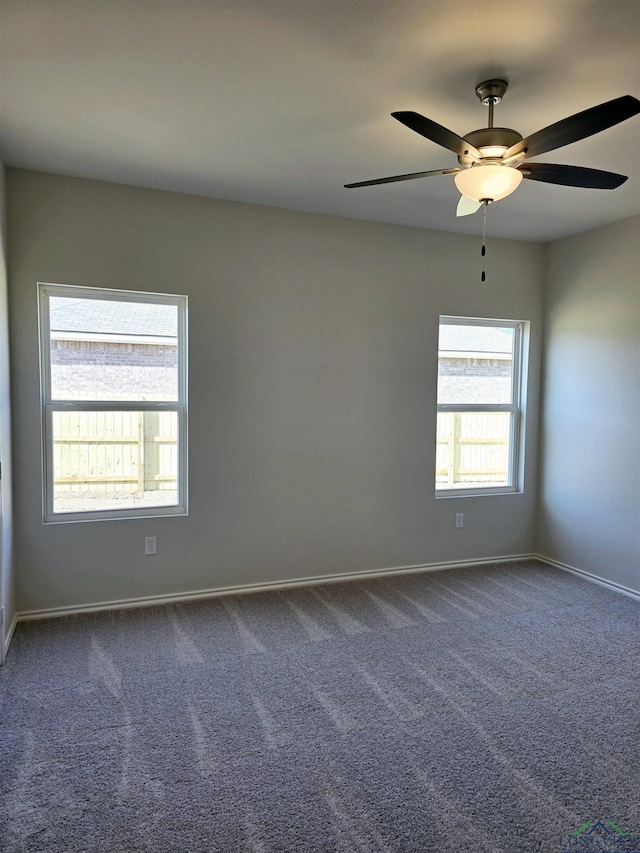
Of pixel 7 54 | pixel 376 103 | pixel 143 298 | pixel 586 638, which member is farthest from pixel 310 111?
pixel 586 638

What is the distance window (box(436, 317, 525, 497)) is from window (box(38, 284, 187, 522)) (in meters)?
2.19

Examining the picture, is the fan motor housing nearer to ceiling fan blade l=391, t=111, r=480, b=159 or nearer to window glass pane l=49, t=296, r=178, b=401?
ceiling fan blade l=391, t=111, r=480, b=159

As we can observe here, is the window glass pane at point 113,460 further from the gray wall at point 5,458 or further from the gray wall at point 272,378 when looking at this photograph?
the gray wall at point 5,458

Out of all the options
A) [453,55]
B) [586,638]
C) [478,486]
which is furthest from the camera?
[478,486]

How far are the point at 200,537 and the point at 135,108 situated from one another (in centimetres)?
259

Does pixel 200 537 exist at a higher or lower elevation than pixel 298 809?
higher

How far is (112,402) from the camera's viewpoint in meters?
3.54

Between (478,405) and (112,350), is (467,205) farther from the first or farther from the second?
(112,350)

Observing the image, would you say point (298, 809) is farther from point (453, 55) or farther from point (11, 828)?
point (453, 55)

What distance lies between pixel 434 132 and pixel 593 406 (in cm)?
305

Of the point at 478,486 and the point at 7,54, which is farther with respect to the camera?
the point at 478,486

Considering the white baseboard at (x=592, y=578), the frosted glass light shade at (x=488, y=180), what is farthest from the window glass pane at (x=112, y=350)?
the white baseboard at (x=592, y=578)

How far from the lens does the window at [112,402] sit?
11.2 ft

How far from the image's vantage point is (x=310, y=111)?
2.42m
